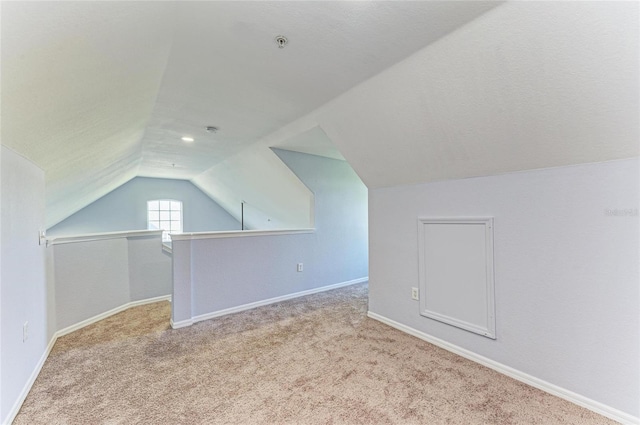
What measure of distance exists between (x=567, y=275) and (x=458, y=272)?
2.34ft

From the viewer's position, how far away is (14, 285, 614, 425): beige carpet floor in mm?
1566

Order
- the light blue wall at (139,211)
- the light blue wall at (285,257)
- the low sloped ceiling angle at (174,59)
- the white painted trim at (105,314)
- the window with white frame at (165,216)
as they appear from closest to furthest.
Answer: the low sloped ceiling angle at (174,59) < the white painted trim at (105,314) < the light blue wall at (285,257) < the light blue wall at (139,211) < the window with white frame at (165,216)

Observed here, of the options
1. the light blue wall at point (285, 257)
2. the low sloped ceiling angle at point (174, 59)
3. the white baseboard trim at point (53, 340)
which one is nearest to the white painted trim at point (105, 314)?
the white baseboard trim at point (53, 340)

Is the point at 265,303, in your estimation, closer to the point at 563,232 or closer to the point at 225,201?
the point at 563,232

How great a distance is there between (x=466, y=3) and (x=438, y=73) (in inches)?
17.3

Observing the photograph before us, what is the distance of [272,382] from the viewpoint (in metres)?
1.88

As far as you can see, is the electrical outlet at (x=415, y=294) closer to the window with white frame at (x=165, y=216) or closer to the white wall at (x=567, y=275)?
the white wall at (x=567, y=275)

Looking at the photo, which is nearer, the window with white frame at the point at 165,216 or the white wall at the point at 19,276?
the white wall at the point at 19,276

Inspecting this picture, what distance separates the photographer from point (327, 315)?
315cm

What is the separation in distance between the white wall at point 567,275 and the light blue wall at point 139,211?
6560mm

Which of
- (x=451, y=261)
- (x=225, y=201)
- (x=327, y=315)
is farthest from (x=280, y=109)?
(x=225, y=201)

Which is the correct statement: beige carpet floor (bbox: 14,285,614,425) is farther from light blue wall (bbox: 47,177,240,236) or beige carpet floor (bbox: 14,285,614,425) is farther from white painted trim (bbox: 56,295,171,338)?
light blue wall (bbox: 47,177,240,236)

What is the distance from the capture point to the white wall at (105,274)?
2.70m

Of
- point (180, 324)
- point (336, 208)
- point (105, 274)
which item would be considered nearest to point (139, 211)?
point (105, 274)
